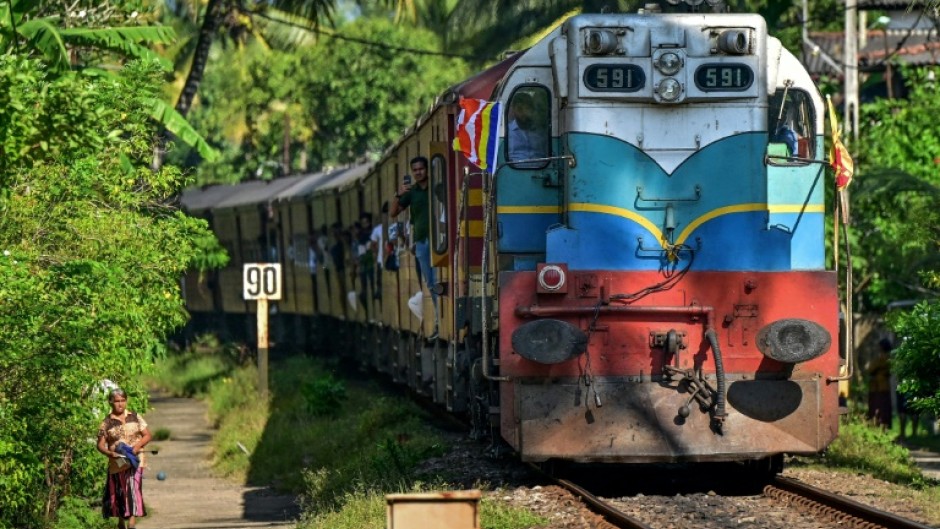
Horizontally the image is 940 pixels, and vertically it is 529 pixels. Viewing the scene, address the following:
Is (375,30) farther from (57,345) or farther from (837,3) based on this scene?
(57,345)

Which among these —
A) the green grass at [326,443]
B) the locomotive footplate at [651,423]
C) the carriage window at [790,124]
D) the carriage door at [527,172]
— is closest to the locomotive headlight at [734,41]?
the carriage window at [790,124]

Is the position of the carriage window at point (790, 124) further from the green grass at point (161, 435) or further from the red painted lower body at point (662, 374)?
the green grass at point (161, 435)

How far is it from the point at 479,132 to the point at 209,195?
2905 cm

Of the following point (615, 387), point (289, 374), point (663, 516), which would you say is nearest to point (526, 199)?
point (615, 387)

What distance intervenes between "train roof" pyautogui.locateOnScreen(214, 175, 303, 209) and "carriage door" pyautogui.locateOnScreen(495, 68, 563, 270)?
2063 cm

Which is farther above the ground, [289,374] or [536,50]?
[536,50]

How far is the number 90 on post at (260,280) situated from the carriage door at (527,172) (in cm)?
1011

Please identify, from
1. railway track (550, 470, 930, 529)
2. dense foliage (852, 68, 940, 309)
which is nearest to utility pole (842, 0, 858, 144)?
dense foliage (852, 68, 940, 309)

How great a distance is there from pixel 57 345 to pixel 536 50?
397 centimetres

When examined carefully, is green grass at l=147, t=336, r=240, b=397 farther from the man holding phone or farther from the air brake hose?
the air brake hose

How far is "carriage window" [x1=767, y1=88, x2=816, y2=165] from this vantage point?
39.1ft

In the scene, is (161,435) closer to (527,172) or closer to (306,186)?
(306,186)

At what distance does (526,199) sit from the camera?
1193 cm

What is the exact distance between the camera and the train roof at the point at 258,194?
33.4 meters
